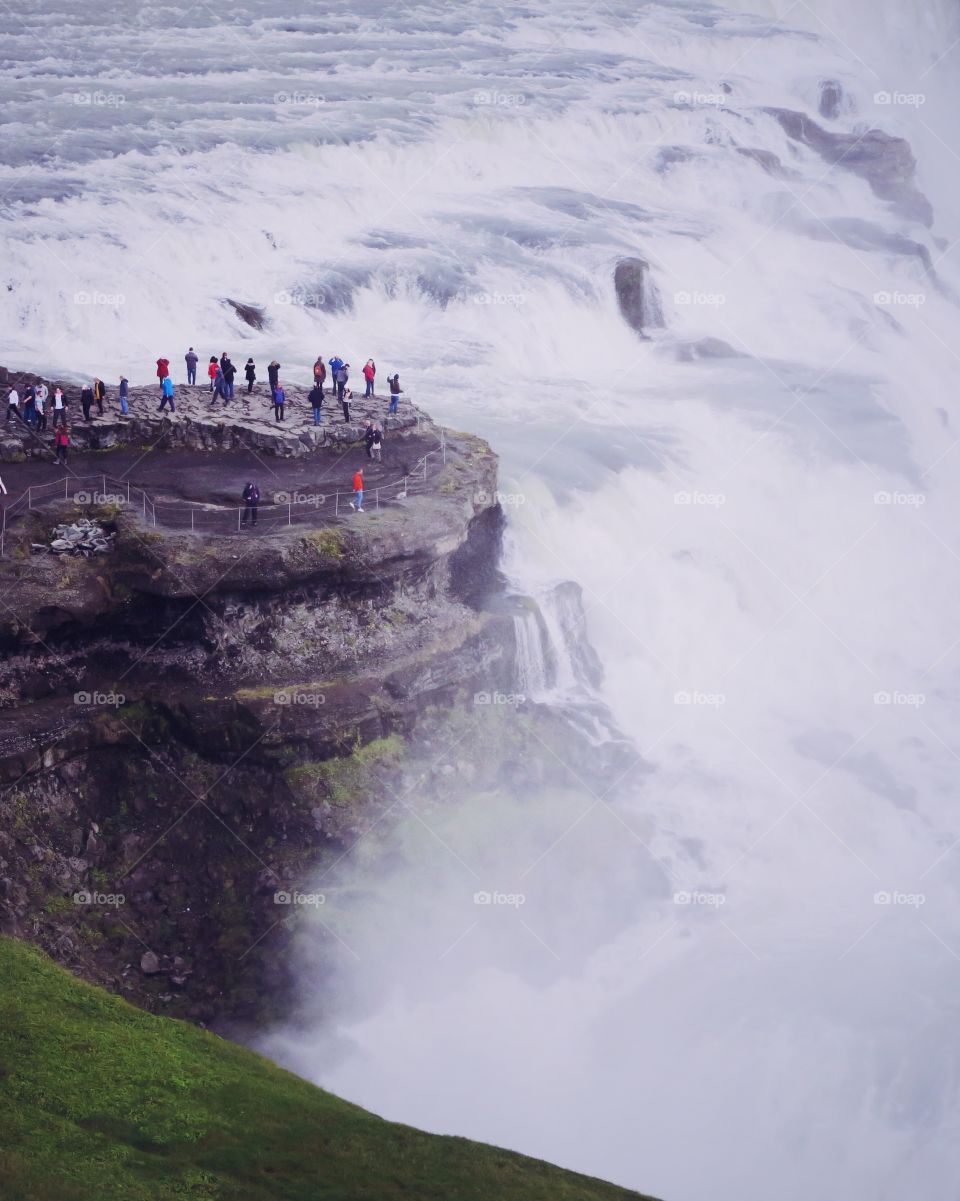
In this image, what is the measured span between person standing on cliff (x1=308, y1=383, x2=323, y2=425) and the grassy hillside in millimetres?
18904

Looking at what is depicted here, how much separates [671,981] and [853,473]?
91.0 feet

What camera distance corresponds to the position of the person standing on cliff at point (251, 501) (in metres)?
38.3

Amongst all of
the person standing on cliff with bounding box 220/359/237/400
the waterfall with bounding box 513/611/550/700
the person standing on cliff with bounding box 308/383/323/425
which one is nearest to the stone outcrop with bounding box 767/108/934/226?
the person standing on cliff with bounding box 308/383/323/425

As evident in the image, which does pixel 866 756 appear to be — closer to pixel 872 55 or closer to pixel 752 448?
pixel 752 448

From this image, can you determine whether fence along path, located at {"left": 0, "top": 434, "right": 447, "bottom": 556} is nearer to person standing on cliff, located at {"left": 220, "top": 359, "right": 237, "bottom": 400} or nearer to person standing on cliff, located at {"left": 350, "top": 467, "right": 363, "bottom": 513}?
person standing on cliff, located at {"left": 350, "top": 467, "right": 363, "bottom": 513}

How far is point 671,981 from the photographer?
36.4 metres

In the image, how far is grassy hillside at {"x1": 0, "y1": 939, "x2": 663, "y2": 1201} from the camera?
23344 mm

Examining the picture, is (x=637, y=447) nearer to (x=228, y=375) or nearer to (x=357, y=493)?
(x=228, y=375)

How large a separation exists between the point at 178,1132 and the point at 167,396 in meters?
22.3

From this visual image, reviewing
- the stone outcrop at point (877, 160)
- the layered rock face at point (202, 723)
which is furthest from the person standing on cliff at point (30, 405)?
the stone outcrop at point (877, 160)

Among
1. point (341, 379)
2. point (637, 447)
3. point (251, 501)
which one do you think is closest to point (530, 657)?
point (251, 501)

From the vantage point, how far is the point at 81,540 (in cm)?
3681

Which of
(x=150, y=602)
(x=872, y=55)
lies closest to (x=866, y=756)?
(x=150, y=602)

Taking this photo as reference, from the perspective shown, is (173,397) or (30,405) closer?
(30,405)
